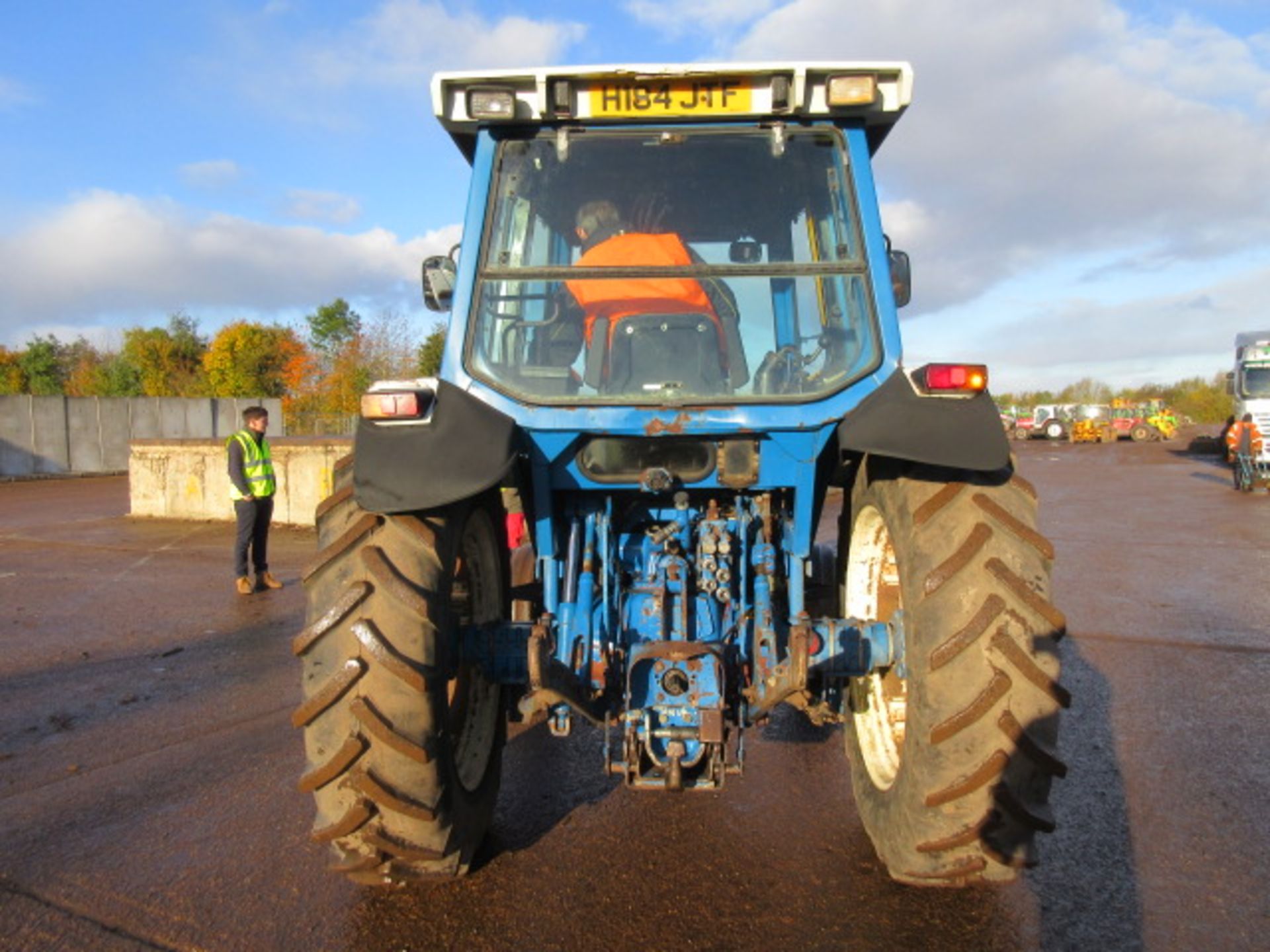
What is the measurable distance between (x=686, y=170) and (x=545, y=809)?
262 centimetres

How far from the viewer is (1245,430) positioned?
19609 mm

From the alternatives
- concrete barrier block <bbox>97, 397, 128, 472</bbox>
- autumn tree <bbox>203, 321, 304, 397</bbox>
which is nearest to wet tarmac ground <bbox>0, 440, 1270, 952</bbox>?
concrete barrier block <bbox>97, 397, 128, 472</bbox>

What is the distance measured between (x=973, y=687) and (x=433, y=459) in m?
1.73

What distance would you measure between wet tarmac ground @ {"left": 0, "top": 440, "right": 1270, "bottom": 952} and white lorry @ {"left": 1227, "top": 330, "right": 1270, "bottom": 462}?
1484cm

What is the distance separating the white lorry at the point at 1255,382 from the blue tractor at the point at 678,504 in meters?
19.5

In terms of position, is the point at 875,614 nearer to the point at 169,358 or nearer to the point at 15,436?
the point at 15,436

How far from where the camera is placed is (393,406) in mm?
2926

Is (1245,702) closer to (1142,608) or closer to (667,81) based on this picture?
(1142,608)

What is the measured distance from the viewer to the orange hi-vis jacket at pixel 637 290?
11.6ft

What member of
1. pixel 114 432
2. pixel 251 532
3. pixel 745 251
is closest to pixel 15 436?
pixel 114 432

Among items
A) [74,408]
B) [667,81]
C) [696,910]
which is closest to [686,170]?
[667,81]

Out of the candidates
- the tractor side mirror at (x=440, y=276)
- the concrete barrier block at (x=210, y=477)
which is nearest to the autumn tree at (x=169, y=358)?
the concrete barrier block at (x=210, y=477)

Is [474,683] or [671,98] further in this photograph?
[474,683]

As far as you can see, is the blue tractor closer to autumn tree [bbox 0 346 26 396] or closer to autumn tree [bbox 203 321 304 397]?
autumn tree [bbox 203 321 304 397]
